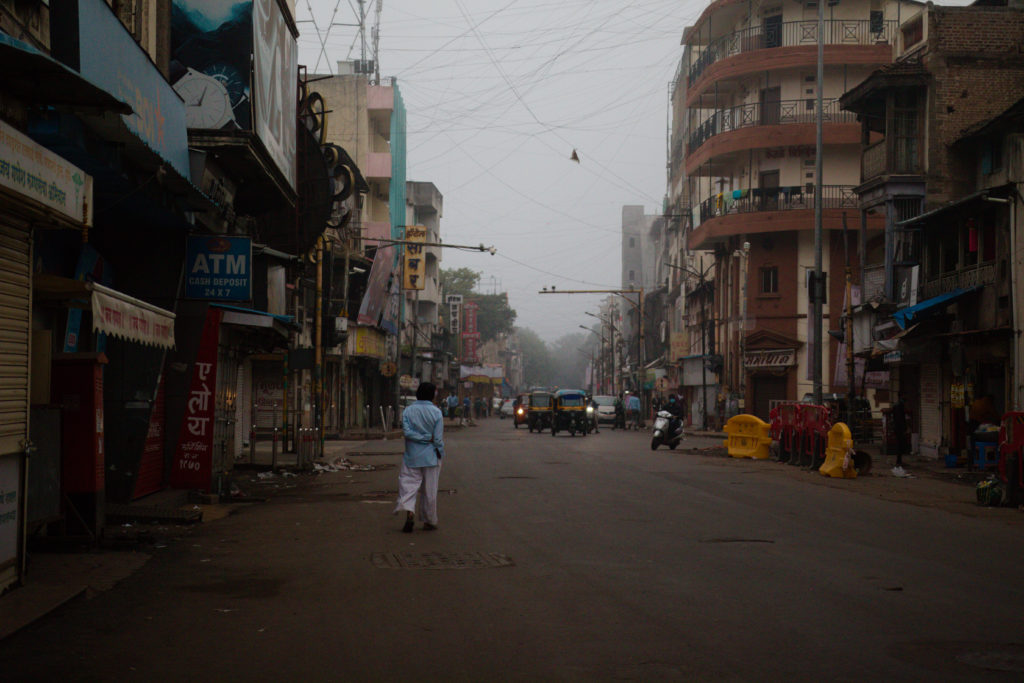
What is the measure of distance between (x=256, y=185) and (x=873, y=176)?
808 inches

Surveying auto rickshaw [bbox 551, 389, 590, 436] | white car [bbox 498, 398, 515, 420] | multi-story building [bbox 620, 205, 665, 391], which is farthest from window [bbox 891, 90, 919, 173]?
multi-story building [bbox 620, 205, 665, 391]

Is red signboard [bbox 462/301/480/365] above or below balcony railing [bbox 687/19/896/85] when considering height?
below

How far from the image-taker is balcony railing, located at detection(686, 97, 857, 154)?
170 ft

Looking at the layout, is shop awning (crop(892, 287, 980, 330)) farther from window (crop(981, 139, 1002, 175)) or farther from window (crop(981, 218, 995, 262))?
window (crop(981, 139, 1002, 175))

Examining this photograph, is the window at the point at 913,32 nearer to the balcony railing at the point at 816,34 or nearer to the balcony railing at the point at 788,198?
the balcony railing at the point at 788,198

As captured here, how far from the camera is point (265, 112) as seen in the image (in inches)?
831

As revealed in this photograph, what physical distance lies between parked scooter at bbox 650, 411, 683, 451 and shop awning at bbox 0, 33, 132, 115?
81.9ft

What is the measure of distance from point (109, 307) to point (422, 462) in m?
4.03

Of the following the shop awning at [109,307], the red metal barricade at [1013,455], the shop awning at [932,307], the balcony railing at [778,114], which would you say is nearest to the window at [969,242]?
the shop awning at [932,307]

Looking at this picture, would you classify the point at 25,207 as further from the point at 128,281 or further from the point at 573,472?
the point at 573,472

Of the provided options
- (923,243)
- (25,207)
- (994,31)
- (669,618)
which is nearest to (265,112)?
(25,207)

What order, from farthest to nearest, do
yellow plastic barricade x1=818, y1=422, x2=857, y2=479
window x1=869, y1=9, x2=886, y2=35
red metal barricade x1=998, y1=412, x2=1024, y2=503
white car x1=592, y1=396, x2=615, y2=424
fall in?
white car x1=592, y1=396, x2=615, y2=424, window x1=869, y1=9, x2=886, y2=35, yellow plastic barricade x1=818, y1=422, x2=857, y2=479, red metal barricade x1=998, y1=412, x2=1024, y2=503

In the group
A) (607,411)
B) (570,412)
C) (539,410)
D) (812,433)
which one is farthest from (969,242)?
(607,411)

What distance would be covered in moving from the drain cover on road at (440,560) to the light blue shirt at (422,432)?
236 cm
